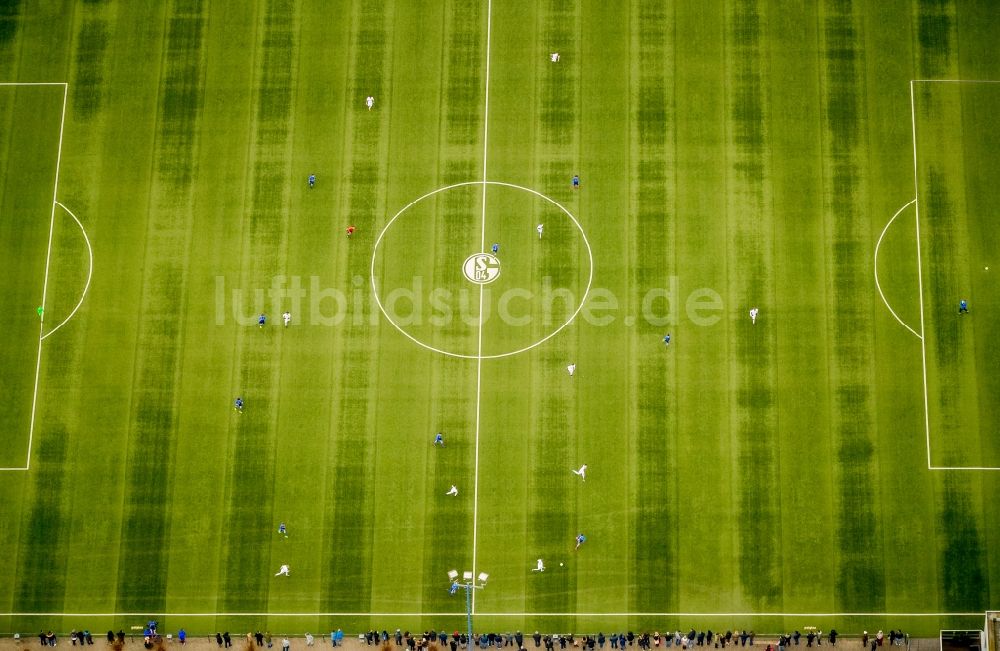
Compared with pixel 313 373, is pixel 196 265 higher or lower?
higher

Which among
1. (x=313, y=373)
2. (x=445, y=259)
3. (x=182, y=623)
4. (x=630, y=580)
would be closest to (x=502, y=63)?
(x=445, y=259)

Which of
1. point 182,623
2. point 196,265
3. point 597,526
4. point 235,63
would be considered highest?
point 235,63

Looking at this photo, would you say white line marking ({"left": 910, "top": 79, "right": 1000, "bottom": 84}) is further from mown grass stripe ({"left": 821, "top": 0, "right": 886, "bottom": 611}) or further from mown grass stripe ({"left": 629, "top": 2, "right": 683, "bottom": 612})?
mown grass stripe ({"left": 629, "top": 2, "right": 683, "bottom": 612})

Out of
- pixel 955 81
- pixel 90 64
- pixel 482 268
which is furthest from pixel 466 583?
pixel 955 81

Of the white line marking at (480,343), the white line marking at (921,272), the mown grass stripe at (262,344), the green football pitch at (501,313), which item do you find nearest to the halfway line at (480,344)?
the white line marking at (480,343)

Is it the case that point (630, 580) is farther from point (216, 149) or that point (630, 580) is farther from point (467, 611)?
point (216, 149)

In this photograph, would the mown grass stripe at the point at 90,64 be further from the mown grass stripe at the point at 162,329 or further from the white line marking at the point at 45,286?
the mown grass stripe at the point at 162,329

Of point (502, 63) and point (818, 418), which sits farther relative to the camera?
point (502, 63)
